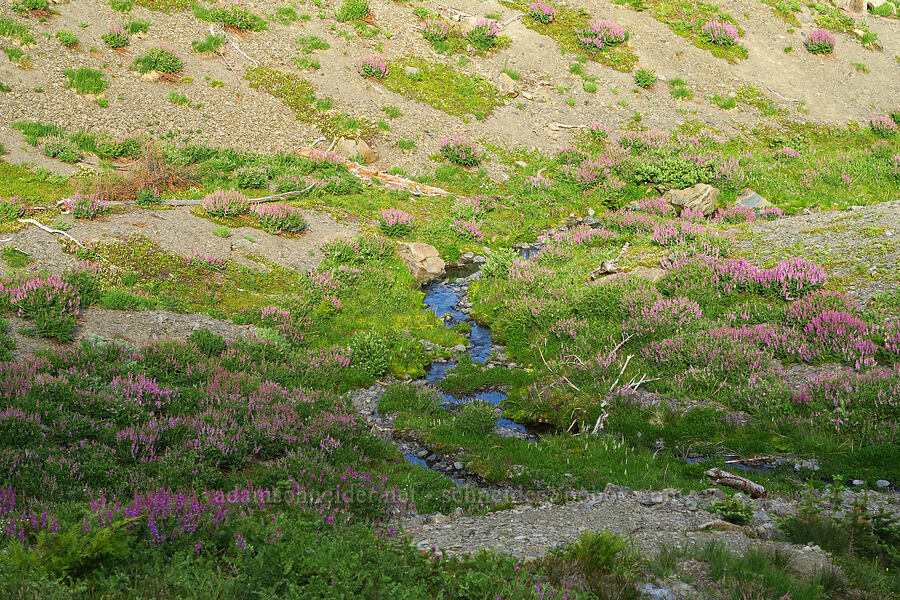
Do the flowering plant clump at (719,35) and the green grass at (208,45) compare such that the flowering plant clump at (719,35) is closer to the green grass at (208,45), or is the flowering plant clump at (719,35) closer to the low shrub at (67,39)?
the green grass at (208,45)

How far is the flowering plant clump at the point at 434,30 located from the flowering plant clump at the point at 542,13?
639cm

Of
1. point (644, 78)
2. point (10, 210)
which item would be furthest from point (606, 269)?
point (644, 78)

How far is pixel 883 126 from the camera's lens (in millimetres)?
33531

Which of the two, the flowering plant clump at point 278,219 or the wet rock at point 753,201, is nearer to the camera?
the flowering plant clump at point 278,219

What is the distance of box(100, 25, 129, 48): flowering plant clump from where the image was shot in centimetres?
2703

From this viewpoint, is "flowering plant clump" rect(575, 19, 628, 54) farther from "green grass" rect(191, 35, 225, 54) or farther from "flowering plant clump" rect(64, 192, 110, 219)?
"flowering plant clump" rect(64, 192, 110, 219)

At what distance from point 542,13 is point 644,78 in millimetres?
8125

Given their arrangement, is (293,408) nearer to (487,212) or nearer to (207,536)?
(207,536)

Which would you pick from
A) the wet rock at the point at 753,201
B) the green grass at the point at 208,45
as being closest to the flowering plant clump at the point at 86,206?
the green grass at the point at 208,45

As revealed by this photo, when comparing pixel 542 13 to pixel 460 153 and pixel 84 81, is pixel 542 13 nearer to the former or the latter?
pixel 460 153

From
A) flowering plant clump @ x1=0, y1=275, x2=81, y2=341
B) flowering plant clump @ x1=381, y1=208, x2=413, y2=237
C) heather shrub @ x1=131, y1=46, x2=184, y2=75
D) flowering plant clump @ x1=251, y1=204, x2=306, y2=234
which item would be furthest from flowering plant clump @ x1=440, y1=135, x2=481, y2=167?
flowering plant clump @ x1=0, y1=275, x2=81, y2=341

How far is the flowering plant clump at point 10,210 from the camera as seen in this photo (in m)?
16.9

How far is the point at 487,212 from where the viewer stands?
24.3 metres

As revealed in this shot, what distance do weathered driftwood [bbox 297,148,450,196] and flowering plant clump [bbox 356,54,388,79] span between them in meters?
7.18
